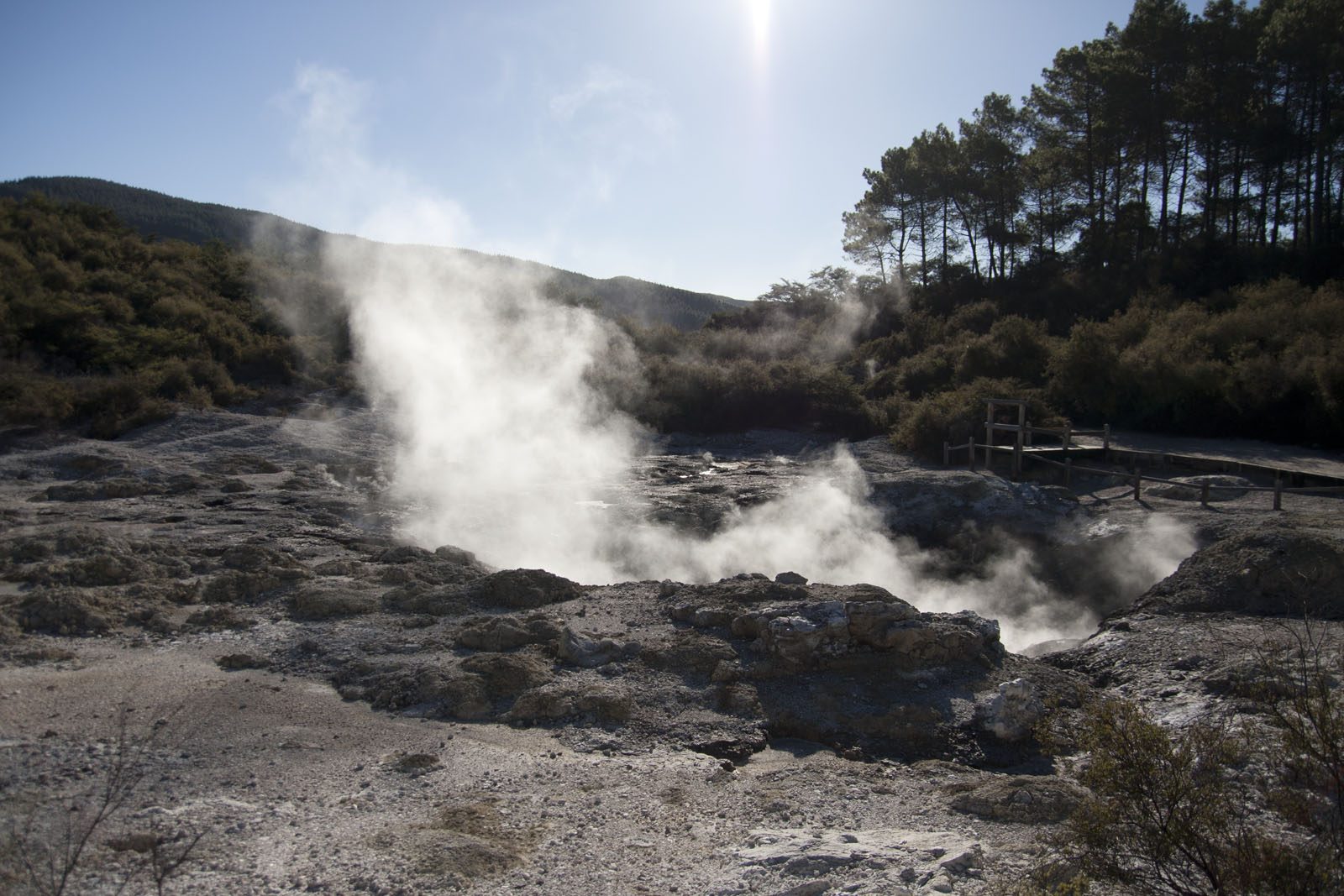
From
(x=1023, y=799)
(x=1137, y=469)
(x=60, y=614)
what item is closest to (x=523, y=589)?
(x=60, y=614)

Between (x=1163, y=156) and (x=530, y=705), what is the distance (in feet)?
99.6

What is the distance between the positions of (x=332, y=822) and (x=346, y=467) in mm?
12549

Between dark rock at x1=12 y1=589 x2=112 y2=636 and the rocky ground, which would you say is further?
dark rock at x1=12 y1=589 x2=112 y2=636

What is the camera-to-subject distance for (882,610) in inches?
290

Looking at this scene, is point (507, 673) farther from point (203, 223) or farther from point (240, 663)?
point (203, 223)

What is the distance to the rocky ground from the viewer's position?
14.0 feet

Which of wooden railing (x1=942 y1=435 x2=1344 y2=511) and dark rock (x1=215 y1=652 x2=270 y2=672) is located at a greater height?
wooden railing (x1=942 y1=435 x2=1344 y2=511)

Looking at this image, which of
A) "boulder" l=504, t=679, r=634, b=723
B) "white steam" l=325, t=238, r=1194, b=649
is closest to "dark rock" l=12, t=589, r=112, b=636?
"boulder" l=504, t=679, r=634, b=723

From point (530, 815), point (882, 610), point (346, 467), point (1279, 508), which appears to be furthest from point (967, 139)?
point (530, 815)

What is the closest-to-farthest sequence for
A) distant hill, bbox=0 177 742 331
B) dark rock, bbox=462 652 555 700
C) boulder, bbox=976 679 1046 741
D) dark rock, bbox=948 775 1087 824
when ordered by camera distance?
dark rock, bbox=948 775 1087 824
boulder, bbox=976 679 1046 741
dark rock, bbox=462 652 555 700
distant hill, bbox=0 177 742 331

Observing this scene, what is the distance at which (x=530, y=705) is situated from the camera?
20.9 ft

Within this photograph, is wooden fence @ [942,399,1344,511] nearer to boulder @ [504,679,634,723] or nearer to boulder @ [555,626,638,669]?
boulder @ [555,626,638,669]

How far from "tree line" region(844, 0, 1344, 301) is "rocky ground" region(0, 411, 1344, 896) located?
→ 1932 centimetres

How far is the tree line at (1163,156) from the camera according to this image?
83.9ft
